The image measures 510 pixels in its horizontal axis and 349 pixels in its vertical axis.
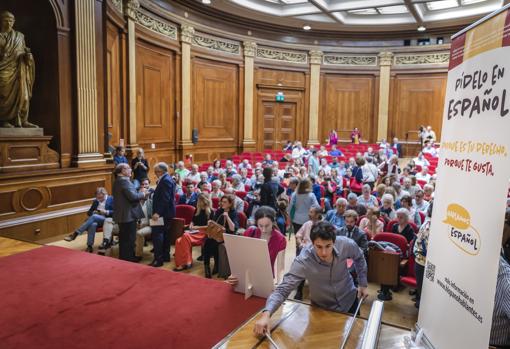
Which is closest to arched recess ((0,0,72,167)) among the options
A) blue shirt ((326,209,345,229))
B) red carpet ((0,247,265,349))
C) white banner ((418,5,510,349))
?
red carpet ((0,247,265,349))

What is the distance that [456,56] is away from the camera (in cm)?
200

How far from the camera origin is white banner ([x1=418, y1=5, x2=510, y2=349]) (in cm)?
154

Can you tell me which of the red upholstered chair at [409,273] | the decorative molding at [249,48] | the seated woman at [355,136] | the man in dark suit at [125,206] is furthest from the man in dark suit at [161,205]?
the seated woman at [355,136]

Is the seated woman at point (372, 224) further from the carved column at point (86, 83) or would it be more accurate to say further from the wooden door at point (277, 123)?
the wooden door at point (277, 123)

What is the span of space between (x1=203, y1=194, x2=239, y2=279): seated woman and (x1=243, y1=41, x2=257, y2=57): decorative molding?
35.7ft

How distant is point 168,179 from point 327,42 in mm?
13089

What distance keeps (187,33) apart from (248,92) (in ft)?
11.2

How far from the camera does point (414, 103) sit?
16.5 meters

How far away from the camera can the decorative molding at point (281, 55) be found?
1545 cm

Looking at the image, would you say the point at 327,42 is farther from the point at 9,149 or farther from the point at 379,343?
the point at 379,343

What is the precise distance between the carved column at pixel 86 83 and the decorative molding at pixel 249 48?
8.19 metres

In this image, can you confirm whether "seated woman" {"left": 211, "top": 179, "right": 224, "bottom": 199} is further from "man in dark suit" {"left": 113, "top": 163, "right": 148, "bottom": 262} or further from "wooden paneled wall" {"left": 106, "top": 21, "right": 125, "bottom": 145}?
"wooden paneled wall" {"left": 106, "top": 21, "right": 125, "bottom": 145}

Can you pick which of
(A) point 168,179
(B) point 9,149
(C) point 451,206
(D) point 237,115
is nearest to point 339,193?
(A) point 168,179

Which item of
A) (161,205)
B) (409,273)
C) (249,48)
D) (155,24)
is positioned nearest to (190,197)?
(161,205)
